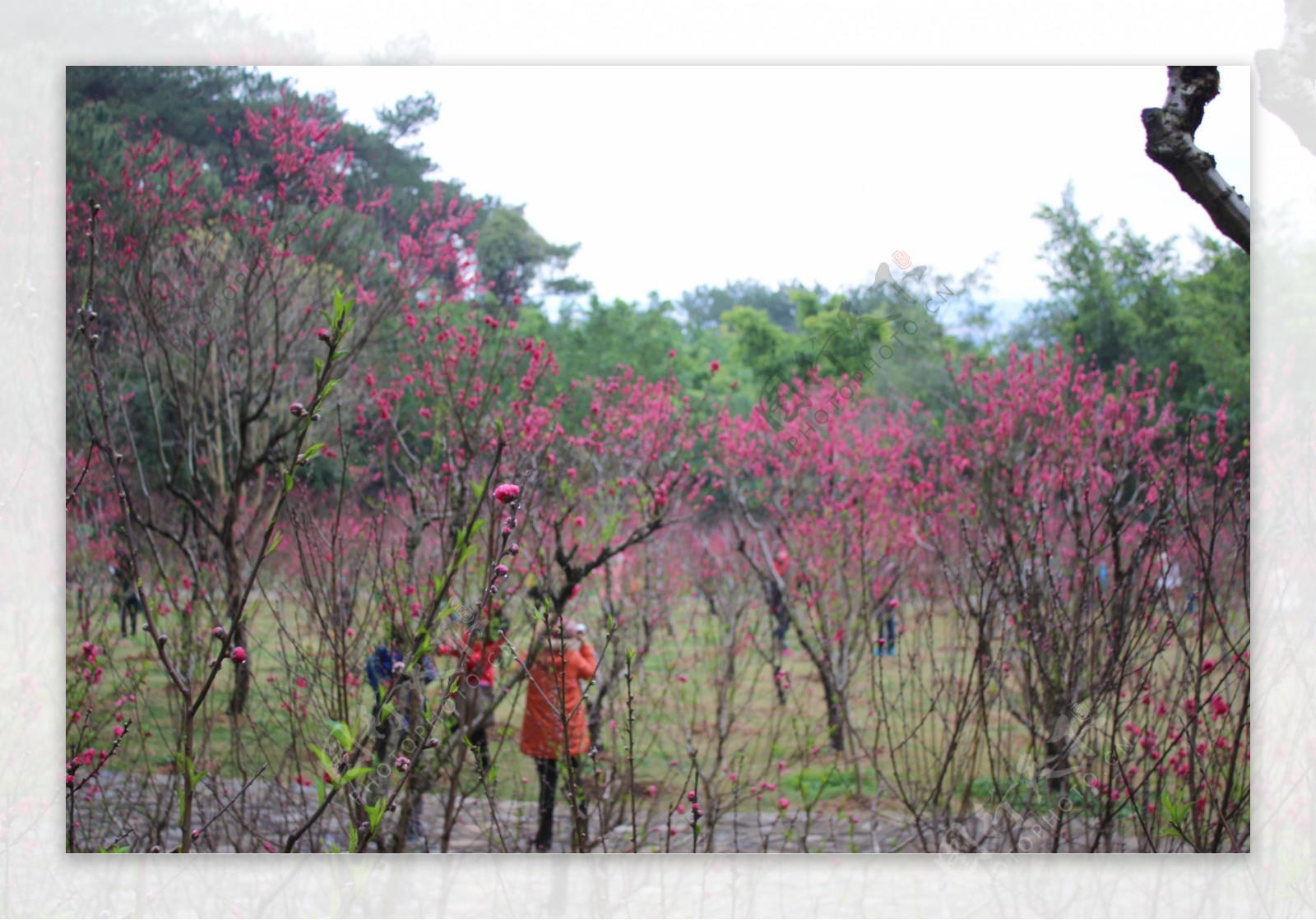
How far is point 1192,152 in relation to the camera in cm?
132

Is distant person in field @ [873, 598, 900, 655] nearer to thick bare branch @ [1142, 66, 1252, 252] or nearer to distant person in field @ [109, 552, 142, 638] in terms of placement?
thick bare branch @ [1142, 66, 1252, 252]

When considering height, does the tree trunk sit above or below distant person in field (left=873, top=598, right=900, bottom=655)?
below

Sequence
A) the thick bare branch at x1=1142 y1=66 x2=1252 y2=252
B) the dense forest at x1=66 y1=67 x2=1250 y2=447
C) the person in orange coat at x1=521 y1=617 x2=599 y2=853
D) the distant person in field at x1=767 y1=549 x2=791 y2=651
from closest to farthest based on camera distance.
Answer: the thick bare branch at x1=1142 y1=66 x2=1252 y2=252, the dense forest at x1=66 y1=67 x2=1250 y2=447, the person in orange coat at x1=521 y1=617 x2=599 y2=853, the distant person in field at x1=767 y1=549 x2=791 y2=651

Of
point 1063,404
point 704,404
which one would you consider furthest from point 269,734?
point 1063,404

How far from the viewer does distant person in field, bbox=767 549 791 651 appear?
4.29 meters

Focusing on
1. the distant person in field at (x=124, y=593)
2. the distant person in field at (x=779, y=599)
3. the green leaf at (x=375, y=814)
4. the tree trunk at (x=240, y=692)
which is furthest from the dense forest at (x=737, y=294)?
the green leaf at (x=375, y=814)

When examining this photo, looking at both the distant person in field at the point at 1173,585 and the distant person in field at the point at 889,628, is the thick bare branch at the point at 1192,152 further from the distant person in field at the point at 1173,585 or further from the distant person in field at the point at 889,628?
the distant person in field at the point at 889,628

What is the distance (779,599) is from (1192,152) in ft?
10.7

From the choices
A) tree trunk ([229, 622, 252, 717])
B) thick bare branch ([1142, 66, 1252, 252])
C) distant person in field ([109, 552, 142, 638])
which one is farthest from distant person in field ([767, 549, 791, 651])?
thick bare branch ([1142, 66, 1252, 252])

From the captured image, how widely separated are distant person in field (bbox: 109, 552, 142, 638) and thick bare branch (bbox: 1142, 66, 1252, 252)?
261 cm

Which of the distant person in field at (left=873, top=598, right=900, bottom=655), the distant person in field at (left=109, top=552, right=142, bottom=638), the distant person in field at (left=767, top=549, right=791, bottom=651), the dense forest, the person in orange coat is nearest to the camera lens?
the dense forest

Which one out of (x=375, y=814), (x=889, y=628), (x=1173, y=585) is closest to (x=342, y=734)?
(x=375, y=814)

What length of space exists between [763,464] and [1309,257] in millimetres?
2048

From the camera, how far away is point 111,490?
3656mm
